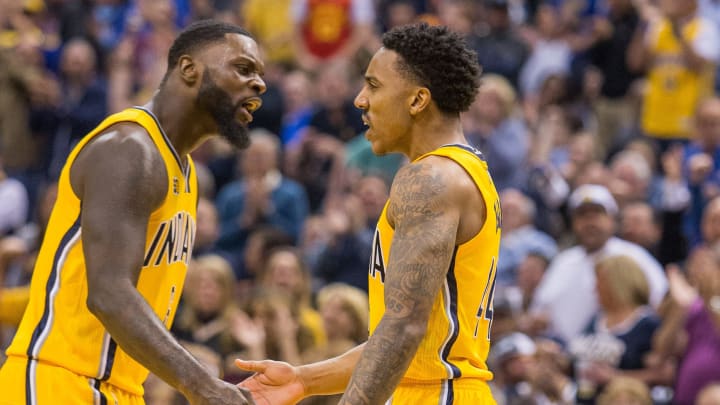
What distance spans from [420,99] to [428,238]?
0.65 metres

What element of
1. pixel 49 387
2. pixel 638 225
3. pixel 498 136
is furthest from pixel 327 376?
pixel 498 136

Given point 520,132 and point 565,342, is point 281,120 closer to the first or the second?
point 520,132

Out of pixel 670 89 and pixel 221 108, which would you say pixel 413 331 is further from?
pixel 670 89

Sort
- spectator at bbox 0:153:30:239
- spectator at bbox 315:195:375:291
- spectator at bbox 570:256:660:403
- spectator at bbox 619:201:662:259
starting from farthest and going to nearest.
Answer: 1. spectator at bbox 0:153:30:239
2. spectator at bbox 315:195:375:291
3. spectator at bbox 619:201:662:259
4. spectator at bbox 570:256:660:403

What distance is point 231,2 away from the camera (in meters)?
17.0

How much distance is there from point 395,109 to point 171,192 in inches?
40.9

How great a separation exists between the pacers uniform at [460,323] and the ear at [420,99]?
192mm

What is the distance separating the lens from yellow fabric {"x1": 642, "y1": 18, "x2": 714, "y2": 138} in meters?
12.5

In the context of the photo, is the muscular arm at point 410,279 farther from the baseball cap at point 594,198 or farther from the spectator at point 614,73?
the spectator at point 614,73

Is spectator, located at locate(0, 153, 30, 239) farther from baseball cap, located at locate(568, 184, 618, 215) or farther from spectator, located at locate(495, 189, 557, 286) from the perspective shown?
baseball cap, located at locate(568, 184, 618, 215)


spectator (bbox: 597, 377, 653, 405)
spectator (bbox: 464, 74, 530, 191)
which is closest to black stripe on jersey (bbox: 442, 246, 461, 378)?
spectator (bbox: 597, 377, 653, 405)

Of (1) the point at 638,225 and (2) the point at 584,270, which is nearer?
(2) the point at 584,270

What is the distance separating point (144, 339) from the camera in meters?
5.14

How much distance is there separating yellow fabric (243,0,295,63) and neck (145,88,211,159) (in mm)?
9852
